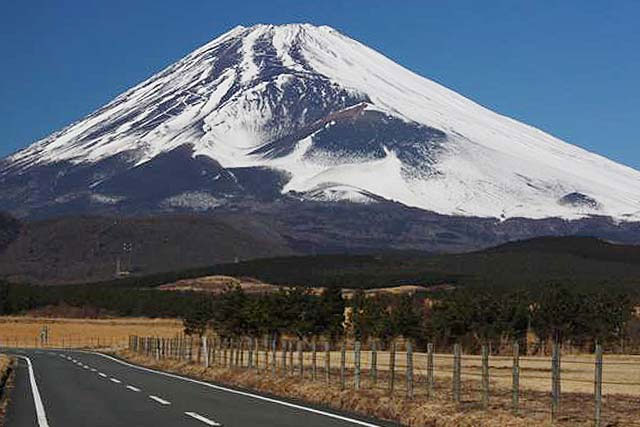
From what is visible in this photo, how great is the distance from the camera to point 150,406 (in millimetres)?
23375

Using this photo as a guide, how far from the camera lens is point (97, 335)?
104 meters

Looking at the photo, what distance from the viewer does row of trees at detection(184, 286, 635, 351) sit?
185ft

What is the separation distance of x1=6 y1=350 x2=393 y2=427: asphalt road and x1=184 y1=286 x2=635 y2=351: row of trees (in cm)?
2119

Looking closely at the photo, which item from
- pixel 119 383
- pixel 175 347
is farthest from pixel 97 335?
pixel 119 383

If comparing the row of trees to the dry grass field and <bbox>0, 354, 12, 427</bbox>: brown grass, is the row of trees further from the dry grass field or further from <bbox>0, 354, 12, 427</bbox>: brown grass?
<bbox>0, 354, 12, 427</bbox>: brown grass

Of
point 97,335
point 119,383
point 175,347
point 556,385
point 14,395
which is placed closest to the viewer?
point 556,385

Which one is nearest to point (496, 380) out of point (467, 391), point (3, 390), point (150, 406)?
point (467, 391)

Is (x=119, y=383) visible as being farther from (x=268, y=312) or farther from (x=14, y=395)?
(x=268, y=312)

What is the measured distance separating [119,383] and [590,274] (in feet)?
391

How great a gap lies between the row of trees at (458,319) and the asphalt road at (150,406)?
2119cm

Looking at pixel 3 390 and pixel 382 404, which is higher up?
pixel 382 404

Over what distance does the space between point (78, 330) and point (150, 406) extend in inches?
3518

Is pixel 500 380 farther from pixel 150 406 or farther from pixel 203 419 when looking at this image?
pixel 203 419

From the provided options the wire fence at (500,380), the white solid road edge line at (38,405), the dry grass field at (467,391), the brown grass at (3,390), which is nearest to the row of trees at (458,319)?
the dry grass field at (467,391)
